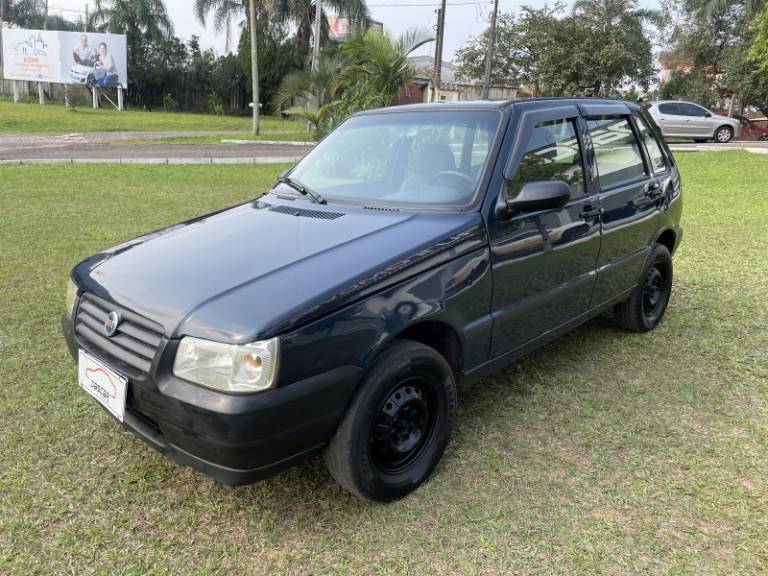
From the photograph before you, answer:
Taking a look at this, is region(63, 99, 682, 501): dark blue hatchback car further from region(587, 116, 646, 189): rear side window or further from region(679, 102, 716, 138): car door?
region(679, 102, 716, 138): car door

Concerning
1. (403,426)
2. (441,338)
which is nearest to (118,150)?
(441,338)

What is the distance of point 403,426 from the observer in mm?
2480

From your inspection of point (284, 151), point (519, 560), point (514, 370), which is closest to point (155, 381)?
point (519, 560)

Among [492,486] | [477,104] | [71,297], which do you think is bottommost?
[492,486]

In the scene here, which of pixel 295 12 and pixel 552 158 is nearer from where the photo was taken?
pixel 552 158

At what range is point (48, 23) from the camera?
49.0 metres

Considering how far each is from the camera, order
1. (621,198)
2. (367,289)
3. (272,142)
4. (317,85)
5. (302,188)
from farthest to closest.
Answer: (272,142), (317,85), (621,198), (302,188), (367,289)

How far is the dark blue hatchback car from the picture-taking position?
200cm

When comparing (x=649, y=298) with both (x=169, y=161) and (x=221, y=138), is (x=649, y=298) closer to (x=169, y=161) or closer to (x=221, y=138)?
(x=169, y=161)

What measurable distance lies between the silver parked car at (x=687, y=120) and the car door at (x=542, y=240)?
63.8ft

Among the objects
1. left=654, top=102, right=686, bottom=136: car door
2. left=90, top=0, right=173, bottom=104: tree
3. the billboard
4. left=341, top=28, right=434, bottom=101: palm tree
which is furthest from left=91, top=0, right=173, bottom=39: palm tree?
left=654, top=102, right=686, bottom=136: car door

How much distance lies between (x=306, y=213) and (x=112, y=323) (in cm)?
107

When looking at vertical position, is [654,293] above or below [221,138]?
below

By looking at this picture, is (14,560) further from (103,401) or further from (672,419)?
(672,419)
